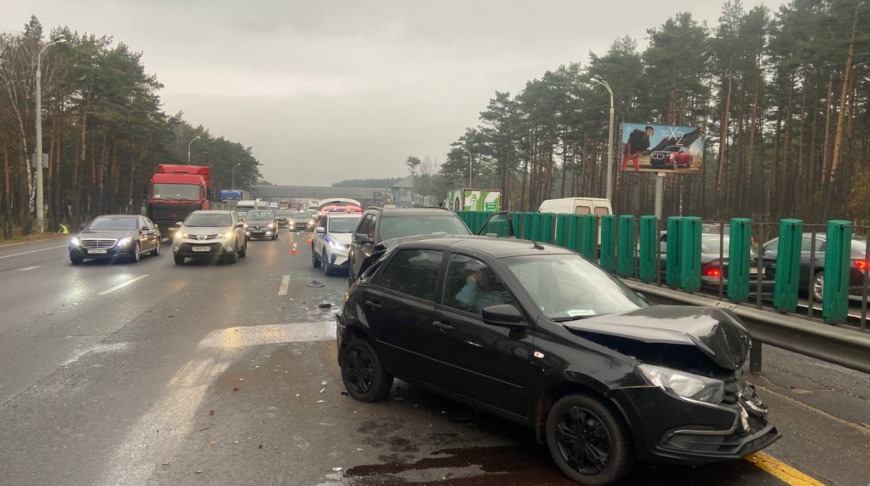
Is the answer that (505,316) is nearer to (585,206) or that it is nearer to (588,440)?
(588,440)

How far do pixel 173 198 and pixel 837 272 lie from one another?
87.2 feet

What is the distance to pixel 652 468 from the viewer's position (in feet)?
12.9

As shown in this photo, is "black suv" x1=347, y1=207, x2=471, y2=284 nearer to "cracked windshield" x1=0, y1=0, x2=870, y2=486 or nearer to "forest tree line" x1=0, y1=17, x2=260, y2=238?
"cracked windshield" x1=0, y1=0, x2=870, y2=486

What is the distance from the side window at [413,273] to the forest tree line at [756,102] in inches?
1283

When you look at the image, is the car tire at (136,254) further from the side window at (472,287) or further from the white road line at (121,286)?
the side window at (472,287)

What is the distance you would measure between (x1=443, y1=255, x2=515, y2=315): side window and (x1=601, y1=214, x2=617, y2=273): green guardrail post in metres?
5.95

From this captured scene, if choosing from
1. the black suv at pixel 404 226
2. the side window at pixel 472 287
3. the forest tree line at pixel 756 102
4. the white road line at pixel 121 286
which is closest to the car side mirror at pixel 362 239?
the black suv at pixel 404 226

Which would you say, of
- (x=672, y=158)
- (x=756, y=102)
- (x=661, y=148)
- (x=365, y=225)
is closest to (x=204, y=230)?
(x=365, y=225)

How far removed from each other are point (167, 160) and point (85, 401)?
7397 centimetres

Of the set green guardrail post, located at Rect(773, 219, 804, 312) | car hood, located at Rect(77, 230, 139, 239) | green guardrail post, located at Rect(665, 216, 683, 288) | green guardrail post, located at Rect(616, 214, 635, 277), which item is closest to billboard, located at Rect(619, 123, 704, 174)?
green guardrail post, located at Rect(616, 214, 635, 277)

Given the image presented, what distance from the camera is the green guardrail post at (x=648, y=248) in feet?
29.5

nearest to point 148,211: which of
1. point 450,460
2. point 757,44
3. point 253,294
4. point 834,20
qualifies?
point 253,294

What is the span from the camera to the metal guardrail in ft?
15.0

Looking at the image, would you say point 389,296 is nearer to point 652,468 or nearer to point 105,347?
point 652,468
